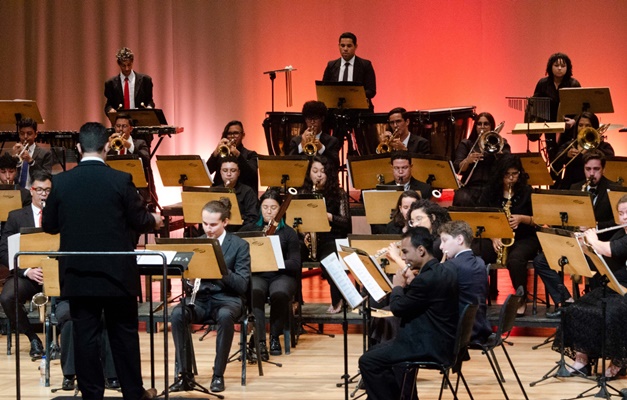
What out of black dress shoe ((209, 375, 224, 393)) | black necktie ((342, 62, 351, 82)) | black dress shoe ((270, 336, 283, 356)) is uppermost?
black necktie ((342, 62, 351, 82))

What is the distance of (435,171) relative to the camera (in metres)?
8.95

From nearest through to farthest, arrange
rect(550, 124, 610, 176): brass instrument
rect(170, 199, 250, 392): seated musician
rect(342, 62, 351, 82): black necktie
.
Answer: rect(170, 199, 250, 392): seated musician → rect(550, 124, 610, 176): brass instrument → rect(342, 62, 351, 82): black necktie

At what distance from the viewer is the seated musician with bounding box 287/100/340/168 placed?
989 centimetres

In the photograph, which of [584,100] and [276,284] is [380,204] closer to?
[276,284]

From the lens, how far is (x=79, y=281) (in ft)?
18.7

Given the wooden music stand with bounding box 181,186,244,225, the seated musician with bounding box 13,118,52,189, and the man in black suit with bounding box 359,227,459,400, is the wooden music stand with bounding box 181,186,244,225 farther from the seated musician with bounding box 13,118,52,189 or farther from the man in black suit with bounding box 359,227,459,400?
the man in black suit with bounding box 359,227,459,400

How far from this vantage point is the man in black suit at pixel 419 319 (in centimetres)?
570

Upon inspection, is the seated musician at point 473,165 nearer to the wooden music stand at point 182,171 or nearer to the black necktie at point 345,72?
the black necktie at point 345,72

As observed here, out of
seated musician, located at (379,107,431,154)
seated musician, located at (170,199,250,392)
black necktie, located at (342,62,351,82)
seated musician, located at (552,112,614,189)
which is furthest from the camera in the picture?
black necktie, located at (342,62,351,82)

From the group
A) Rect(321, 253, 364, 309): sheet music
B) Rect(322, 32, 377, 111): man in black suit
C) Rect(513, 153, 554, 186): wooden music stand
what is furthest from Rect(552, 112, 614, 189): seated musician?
Rect(321, 253, 364, 309): sheet music

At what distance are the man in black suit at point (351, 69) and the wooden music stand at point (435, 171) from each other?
1.95m

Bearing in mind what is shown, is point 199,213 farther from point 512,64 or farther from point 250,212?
point 512,64

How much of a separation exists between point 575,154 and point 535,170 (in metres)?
0.64

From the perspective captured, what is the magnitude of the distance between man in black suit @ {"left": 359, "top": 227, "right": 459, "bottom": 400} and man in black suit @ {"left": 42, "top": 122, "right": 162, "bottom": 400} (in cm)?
138
